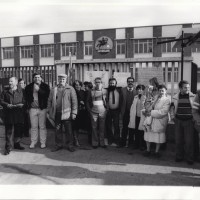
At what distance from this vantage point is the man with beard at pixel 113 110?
6453 millimetres

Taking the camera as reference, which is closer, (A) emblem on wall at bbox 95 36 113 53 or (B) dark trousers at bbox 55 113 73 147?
(B) dark trousers at bbox 55 113 73 147

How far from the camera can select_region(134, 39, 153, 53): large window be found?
31.8 m

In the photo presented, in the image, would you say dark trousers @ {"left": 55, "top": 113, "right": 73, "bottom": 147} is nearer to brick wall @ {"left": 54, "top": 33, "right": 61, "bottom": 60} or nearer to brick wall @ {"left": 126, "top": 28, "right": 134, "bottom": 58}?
brick wall @ {"left": 126, "top": 28, "right": 134, "bottom": 58}

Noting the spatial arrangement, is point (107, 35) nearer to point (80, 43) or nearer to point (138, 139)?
point (80, 43)

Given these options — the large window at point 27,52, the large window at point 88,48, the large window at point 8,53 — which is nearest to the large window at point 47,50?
the large window at point 27,52

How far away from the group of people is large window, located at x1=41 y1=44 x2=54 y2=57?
102 feet

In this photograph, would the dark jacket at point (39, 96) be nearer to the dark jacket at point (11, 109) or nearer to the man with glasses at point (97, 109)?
the dark jacket at point (11, 109)

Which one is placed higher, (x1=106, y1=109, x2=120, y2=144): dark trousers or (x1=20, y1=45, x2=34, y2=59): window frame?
(x1=20, y1=45, x2=34, y2=59): window frame

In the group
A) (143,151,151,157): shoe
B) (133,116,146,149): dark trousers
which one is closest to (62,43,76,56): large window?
(133,116,146,149): dark trousers

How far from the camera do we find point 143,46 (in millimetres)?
32281

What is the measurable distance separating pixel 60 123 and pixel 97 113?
36.4 inches

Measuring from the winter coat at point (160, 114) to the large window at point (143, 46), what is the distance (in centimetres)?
2748

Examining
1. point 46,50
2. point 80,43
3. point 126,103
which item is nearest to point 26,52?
point 46,50

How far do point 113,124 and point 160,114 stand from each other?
5.18 feet
